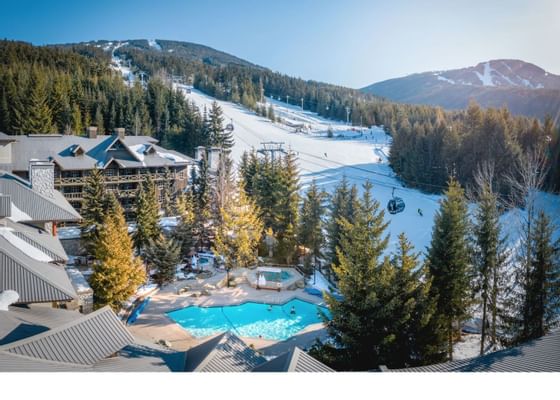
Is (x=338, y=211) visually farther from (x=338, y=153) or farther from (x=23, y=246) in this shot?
(x=23, y=246)

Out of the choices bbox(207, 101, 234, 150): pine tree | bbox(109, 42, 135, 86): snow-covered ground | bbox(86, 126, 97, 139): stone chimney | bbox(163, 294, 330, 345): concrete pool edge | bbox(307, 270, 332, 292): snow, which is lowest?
bbox(307, 270, 332, 292): snow

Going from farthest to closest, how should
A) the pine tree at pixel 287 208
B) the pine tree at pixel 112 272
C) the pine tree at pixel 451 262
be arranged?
the pine tree at pixel 287 208, the pine tree at pixel 112 272, the pine tree at pixel 451 262

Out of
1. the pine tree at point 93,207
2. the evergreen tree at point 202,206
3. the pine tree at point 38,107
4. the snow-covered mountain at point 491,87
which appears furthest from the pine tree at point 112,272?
the snow-covered mountain at point 491,87

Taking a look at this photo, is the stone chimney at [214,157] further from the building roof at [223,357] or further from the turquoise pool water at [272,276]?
the building roof at [223,357]

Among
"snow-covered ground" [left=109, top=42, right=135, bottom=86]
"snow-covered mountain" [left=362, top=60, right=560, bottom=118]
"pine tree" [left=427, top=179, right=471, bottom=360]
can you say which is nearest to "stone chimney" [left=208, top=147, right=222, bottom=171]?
"snow-covered ground" [left=109, top=42, right=135, bottom=86]

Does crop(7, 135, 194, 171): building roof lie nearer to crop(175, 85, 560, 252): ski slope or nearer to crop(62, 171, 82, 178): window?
crop(62, 171, 82, 178): window
